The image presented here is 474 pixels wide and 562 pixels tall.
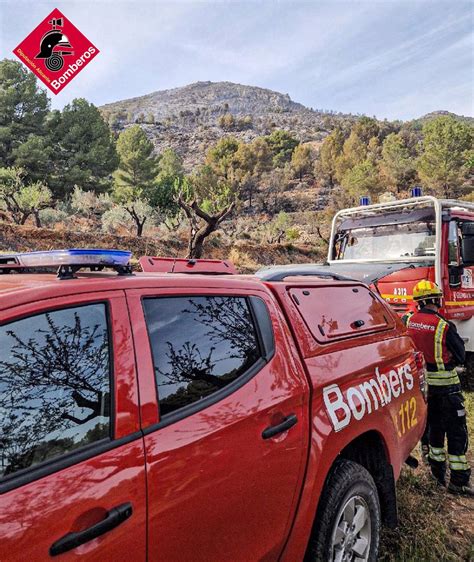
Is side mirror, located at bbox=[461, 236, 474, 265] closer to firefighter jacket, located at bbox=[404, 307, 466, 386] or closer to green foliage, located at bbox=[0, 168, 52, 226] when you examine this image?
firefighter jacket, located at bbox=[404, 307, 466, 386]

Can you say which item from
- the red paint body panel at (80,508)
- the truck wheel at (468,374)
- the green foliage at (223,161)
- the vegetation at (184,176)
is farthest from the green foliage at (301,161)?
the red paint body panel at (80,508)

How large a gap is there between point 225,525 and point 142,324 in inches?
30.7

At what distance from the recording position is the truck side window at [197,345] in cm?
155

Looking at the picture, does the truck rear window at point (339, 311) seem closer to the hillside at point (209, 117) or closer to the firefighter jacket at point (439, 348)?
the firefighter jacket at point (439, 348)

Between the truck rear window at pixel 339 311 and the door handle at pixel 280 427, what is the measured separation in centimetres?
51

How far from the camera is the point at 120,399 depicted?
1380mm

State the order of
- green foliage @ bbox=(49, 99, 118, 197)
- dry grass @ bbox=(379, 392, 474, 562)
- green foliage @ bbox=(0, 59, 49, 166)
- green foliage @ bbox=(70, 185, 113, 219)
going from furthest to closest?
green foliage @ bbox=(49, 99, 118, 197) < green foliage @ bbox=(0, 59, 49, 166) < green foliage @ bbox=(70, 185, 113, 219) < dry grass @ bbox=(379, 392, 474, 562)

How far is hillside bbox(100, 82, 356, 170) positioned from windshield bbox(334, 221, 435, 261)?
7064cm

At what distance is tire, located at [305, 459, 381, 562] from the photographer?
6.61 ft

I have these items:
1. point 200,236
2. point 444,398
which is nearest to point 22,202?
point 200,236

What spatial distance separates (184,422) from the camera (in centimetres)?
151

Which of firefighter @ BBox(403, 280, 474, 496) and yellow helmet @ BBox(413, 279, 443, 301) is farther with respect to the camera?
yellow helmet @ BBox(413, 279, 443, 301)

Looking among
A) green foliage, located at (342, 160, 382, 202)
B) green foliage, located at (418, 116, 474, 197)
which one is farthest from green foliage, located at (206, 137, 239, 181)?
green foliage, located at (418, 116, 474, 197)

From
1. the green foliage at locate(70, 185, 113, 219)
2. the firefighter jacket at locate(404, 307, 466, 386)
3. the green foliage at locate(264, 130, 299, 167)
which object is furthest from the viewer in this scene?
the green foliage at locate(264, 130, 299, 167)
